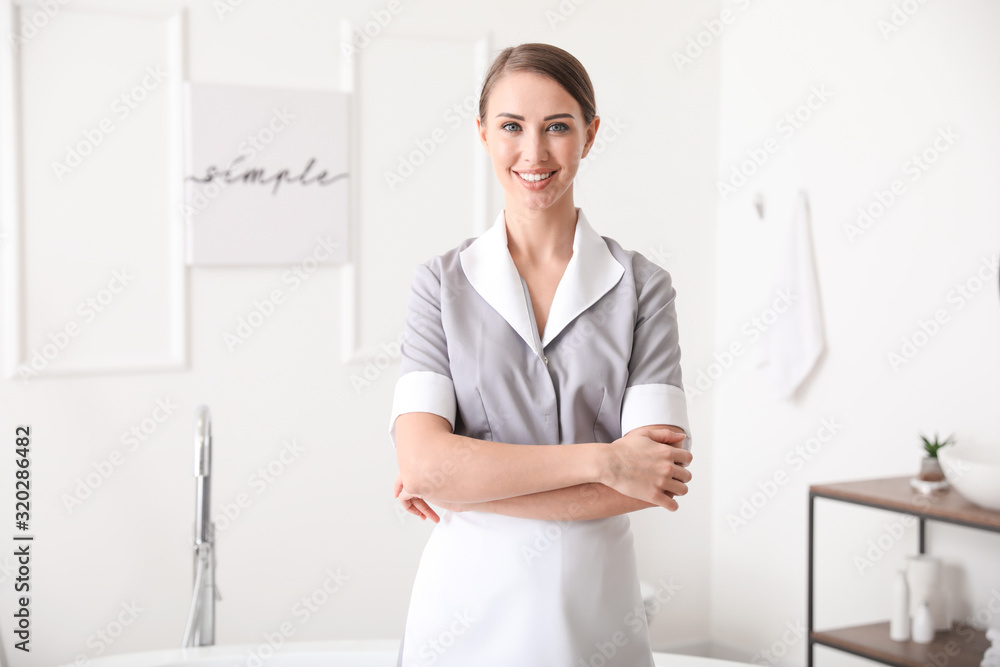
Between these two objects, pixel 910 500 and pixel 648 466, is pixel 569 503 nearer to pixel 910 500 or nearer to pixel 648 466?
pixel 648 466

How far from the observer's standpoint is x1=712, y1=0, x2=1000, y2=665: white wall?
2.62 m

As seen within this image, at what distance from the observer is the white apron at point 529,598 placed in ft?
3.96

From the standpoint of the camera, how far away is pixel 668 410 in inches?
48.5

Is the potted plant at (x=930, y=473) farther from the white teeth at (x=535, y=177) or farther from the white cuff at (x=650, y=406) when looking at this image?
the white teeth at (x=535, y=177)

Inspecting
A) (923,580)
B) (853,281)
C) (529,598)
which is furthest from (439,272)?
(853,281)

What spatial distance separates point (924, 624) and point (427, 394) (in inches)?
76.9

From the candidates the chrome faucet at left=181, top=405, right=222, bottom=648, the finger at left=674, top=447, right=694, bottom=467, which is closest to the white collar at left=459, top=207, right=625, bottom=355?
the finger at left=674, top=447, right=694, bottom=467

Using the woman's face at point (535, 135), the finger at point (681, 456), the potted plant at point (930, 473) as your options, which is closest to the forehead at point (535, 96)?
the woman's face at point (535, 135)

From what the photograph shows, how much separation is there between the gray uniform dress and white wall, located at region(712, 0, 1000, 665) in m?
1.77

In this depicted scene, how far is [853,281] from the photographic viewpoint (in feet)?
9.86

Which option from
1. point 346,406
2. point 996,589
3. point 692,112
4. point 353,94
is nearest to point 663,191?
point 692,112

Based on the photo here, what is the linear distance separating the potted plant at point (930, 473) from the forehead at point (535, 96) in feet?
6.01

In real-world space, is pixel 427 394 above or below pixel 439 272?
below

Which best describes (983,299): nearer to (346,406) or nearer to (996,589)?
(996,589)
